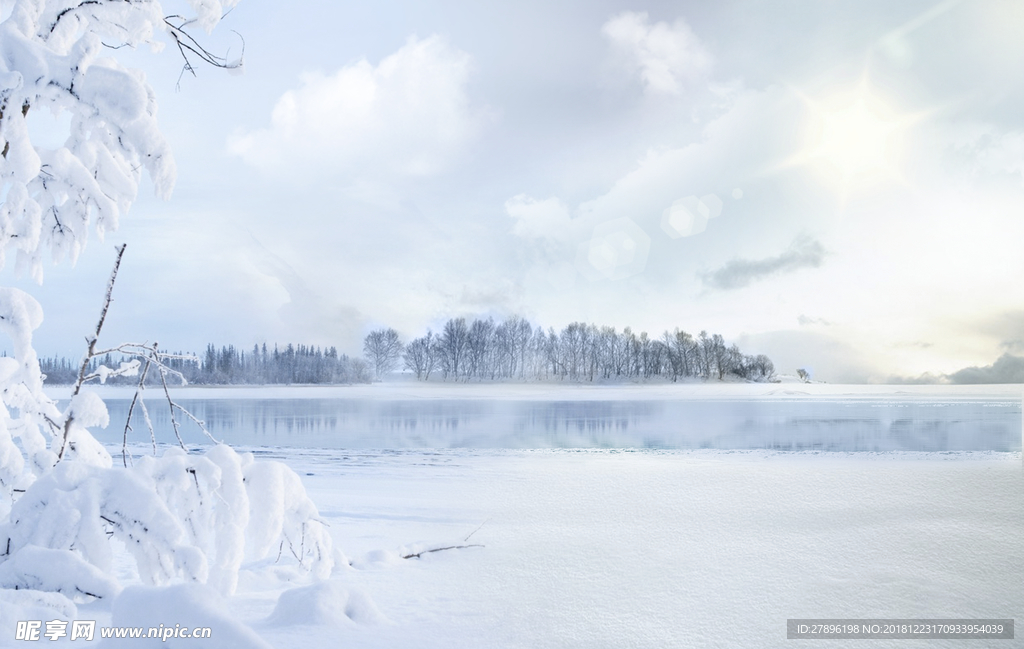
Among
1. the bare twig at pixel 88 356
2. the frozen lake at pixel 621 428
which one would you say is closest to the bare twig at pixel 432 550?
the bare twig at pixel 88 356

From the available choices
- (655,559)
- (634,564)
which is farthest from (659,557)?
(634,564)

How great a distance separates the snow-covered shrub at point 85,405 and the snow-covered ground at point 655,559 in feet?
1.50

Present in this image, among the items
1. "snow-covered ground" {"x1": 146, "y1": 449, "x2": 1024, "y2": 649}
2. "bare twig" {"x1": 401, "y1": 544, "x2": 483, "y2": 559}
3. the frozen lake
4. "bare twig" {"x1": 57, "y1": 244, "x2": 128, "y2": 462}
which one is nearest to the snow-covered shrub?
"bare twig" {"x1": 57, "y1": 244, "x2": 128, "y2": 462}

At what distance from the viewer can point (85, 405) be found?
2564 millimetres

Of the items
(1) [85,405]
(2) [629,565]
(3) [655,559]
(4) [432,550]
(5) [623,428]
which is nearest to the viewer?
(1) [85,405]

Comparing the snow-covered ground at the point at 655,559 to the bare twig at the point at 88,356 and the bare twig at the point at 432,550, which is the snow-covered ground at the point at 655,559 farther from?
the bare twig at the point at 88,356

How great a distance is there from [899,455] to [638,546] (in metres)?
7.70

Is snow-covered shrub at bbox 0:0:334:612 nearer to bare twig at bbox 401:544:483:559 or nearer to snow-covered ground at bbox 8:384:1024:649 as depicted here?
snow-covered ground at bbox 8:384:1024:649

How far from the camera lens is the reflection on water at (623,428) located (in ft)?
39.6

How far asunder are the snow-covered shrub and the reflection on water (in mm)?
9355

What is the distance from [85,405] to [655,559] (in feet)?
10.5

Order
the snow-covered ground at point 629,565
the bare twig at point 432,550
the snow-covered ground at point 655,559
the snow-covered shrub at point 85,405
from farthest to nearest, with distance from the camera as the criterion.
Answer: the bare twig at point 432,550
the snow-covered ground at point 655,559
the snow-covered ground at point 629,565
the snow-covered shrub at point 85,405

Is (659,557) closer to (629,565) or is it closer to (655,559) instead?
(655,559)

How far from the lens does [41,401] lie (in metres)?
2.66
